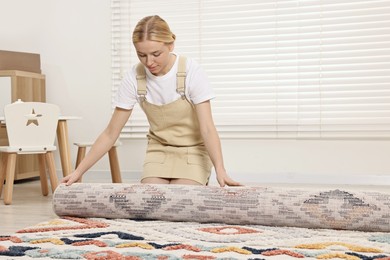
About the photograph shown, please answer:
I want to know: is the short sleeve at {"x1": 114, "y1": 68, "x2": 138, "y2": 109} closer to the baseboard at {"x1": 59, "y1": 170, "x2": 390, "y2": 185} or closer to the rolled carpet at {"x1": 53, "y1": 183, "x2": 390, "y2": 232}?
the rolled carpet at {"x1": 53, "y1": 183, "x2": 390, "y2": 232}

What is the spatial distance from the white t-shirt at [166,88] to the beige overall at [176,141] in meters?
0.02

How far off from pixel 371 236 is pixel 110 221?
2.61 feet

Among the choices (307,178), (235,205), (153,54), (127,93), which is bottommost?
(307,178)

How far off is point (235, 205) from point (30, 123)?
1.50 metres

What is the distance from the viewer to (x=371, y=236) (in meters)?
1.63

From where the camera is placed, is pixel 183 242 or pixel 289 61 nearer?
pixel 183 242

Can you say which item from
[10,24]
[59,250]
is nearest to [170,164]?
[59,250]

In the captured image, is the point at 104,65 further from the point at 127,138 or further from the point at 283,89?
the point at 283,89

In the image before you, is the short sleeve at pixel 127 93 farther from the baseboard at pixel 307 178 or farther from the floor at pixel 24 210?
the baseboard at pixel 307 178

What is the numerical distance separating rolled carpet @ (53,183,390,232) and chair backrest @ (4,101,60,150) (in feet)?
3.22

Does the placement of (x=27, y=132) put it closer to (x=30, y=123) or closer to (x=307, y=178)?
(x=30, y=123)

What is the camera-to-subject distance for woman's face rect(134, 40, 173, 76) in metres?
1.95

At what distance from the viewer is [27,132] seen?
2893mm

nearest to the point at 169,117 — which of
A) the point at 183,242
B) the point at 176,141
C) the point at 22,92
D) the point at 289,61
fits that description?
the point at 176,141
